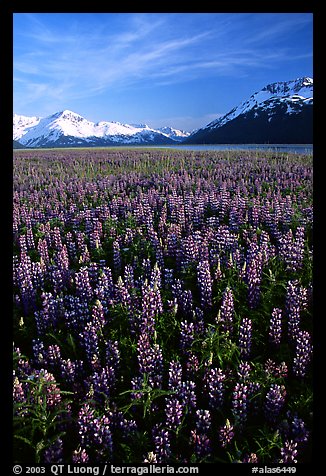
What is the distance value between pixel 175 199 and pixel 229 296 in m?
5.31

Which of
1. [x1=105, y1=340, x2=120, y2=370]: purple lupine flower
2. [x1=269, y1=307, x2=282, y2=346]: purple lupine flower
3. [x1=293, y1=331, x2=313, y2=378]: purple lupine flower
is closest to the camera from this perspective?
[x1=293, y1=331, x2=313, y2=378]: purple lupine flower

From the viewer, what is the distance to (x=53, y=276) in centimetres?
475

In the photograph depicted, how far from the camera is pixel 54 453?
2.39 metres

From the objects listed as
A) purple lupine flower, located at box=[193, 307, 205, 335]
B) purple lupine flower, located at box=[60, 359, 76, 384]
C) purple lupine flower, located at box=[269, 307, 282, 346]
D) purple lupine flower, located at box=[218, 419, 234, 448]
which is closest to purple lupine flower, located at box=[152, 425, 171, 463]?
purple lupine flower, located at box=[218, 419, 234, 448]

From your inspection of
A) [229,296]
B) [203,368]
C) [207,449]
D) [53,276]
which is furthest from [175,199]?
[207,449]

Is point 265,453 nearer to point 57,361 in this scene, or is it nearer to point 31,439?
point 31,439

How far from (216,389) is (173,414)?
44cm

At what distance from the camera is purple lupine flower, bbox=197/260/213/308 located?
12.8 ft

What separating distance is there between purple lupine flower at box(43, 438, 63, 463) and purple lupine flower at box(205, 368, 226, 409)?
4.10 ft

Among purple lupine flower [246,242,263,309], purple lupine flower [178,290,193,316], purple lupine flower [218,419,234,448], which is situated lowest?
purple lupine flower [218,419,234,448]

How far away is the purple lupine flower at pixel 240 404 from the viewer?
104 inches

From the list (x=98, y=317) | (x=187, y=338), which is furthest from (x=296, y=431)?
(x=98, y=317)

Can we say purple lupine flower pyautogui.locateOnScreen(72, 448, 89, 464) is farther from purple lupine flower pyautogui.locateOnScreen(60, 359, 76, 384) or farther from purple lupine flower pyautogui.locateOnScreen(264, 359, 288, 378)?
purple lupine flower pyautogui.locateOnScreen(264, 359, 288, 378)
